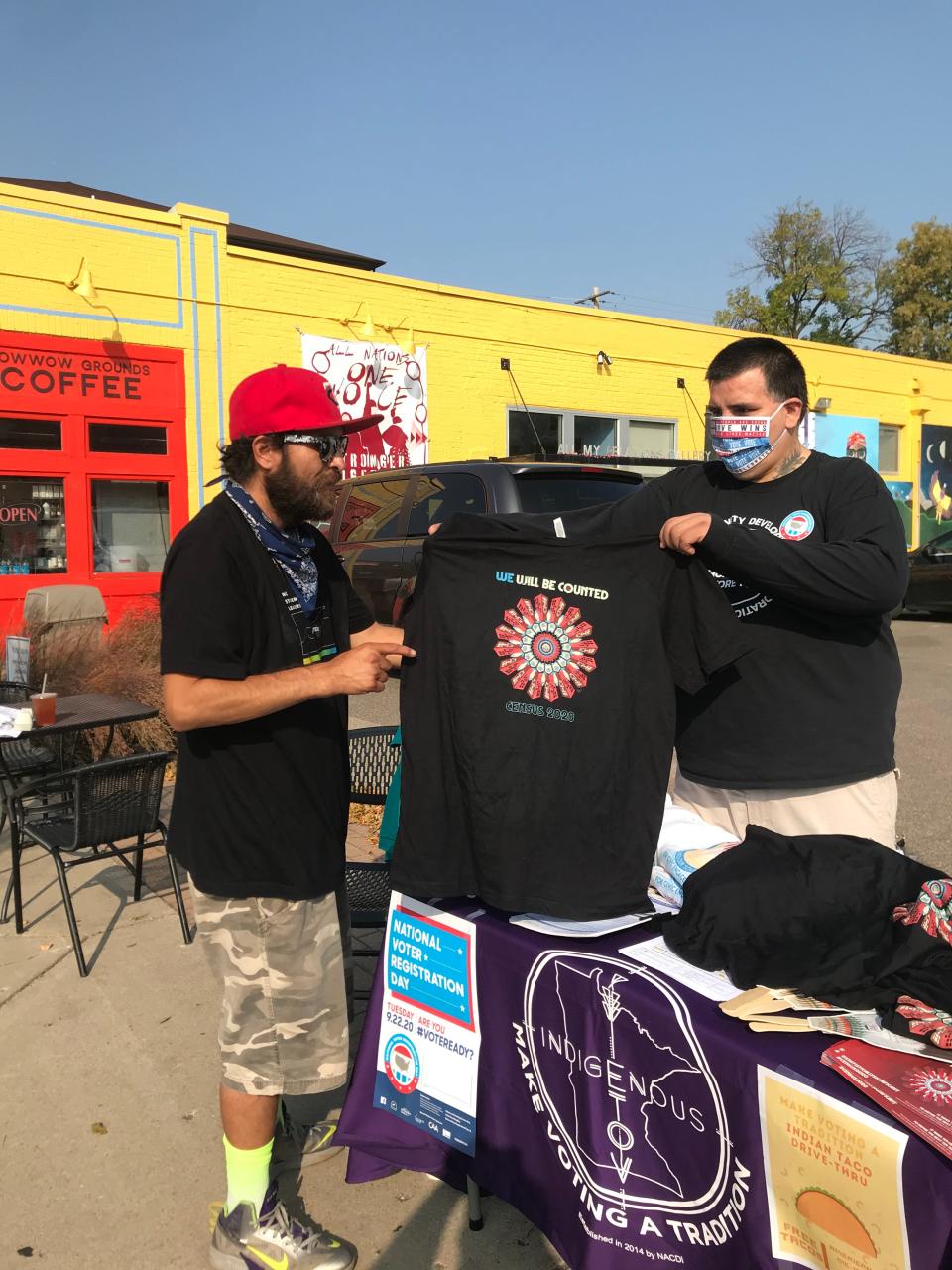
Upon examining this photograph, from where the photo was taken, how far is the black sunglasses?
2416 mm

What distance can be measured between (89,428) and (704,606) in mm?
10965

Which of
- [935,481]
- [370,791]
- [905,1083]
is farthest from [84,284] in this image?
[935,481]

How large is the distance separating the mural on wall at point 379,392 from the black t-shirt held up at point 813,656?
11292mm

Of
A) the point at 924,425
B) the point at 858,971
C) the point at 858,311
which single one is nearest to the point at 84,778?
the point at 858,971

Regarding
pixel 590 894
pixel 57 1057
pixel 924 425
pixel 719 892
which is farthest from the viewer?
pixel 924 425

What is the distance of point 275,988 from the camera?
8.04 ft

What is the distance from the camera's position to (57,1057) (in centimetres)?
354

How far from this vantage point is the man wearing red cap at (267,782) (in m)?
2.30

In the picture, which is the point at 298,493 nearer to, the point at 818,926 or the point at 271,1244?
the point at 818,926

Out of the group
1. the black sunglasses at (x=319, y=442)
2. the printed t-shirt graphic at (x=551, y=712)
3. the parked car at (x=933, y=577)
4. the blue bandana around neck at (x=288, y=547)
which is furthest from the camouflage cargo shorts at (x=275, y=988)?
the parked car at (x=933, y=577)

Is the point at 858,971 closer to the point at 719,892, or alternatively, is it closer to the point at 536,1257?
the point at 719,892

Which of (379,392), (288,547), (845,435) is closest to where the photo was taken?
(288,547)

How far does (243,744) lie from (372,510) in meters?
6.55

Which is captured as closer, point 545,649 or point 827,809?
point 545,649
